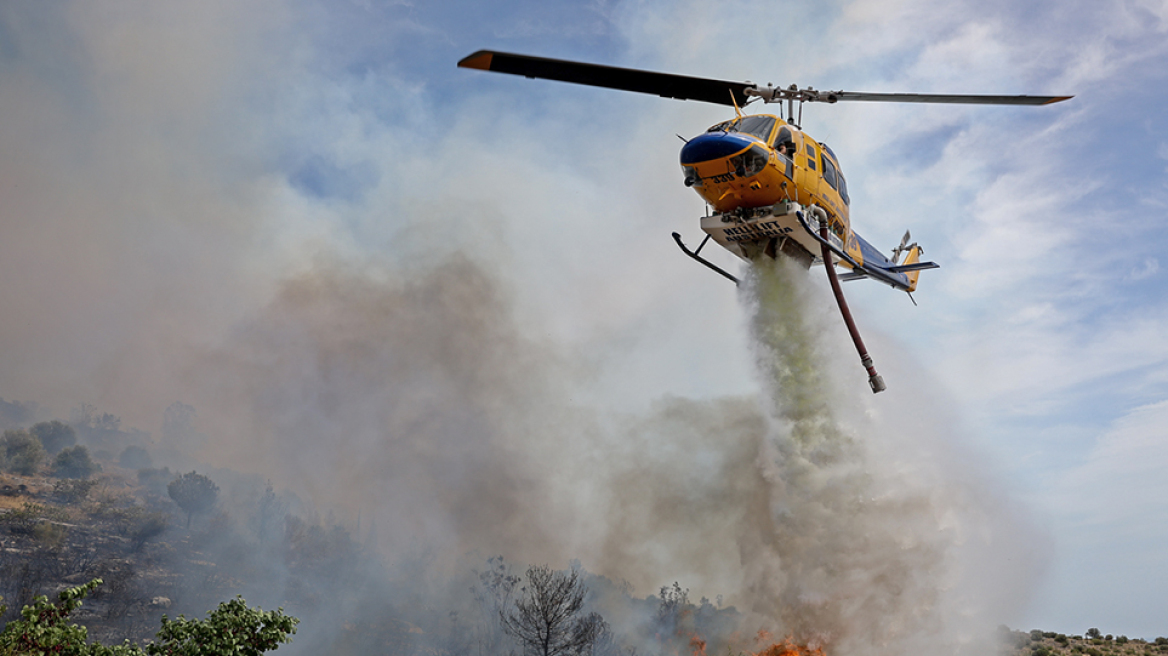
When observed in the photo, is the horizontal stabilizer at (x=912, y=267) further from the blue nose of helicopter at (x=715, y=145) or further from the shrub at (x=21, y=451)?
the shrub at (x=21, y=451)

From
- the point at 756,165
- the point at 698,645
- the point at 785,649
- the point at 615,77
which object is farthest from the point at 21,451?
the point at 756,165

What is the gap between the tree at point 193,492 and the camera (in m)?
65.3

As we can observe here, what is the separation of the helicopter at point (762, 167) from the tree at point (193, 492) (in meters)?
59.7

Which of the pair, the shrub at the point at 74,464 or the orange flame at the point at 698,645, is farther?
the shrub at the point at 74,464

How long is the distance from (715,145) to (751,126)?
141 centimetres

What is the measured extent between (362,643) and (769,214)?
49456 mm

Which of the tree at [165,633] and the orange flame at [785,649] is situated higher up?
the orange flame at [785,649]

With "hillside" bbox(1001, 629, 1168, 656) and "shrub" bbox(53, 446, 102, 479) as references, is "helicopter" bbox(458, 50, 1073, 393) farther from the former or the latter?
"shrub" bbox(53, 446, 102, 479)

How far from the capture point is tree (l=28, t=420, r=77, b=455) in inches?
2776

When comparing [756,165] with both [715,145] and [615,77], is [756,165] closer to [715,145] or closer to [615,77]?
[715,145]

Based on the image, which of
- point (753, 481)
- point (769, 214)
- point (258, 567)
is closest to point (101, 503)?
point (258, 567)

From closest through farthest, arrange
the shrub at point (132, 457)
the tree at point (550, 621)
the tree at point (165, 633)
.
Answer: the tree at point (165, 633) < the tree at point (550, 621) < the shrub at point (132, 457)

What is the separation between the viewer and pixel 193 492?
65.3 meters

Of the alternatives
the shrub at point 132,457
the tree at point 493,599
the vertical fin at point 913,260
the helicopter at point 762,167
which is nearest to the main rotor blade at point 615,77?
the helicopter at point 762,167
